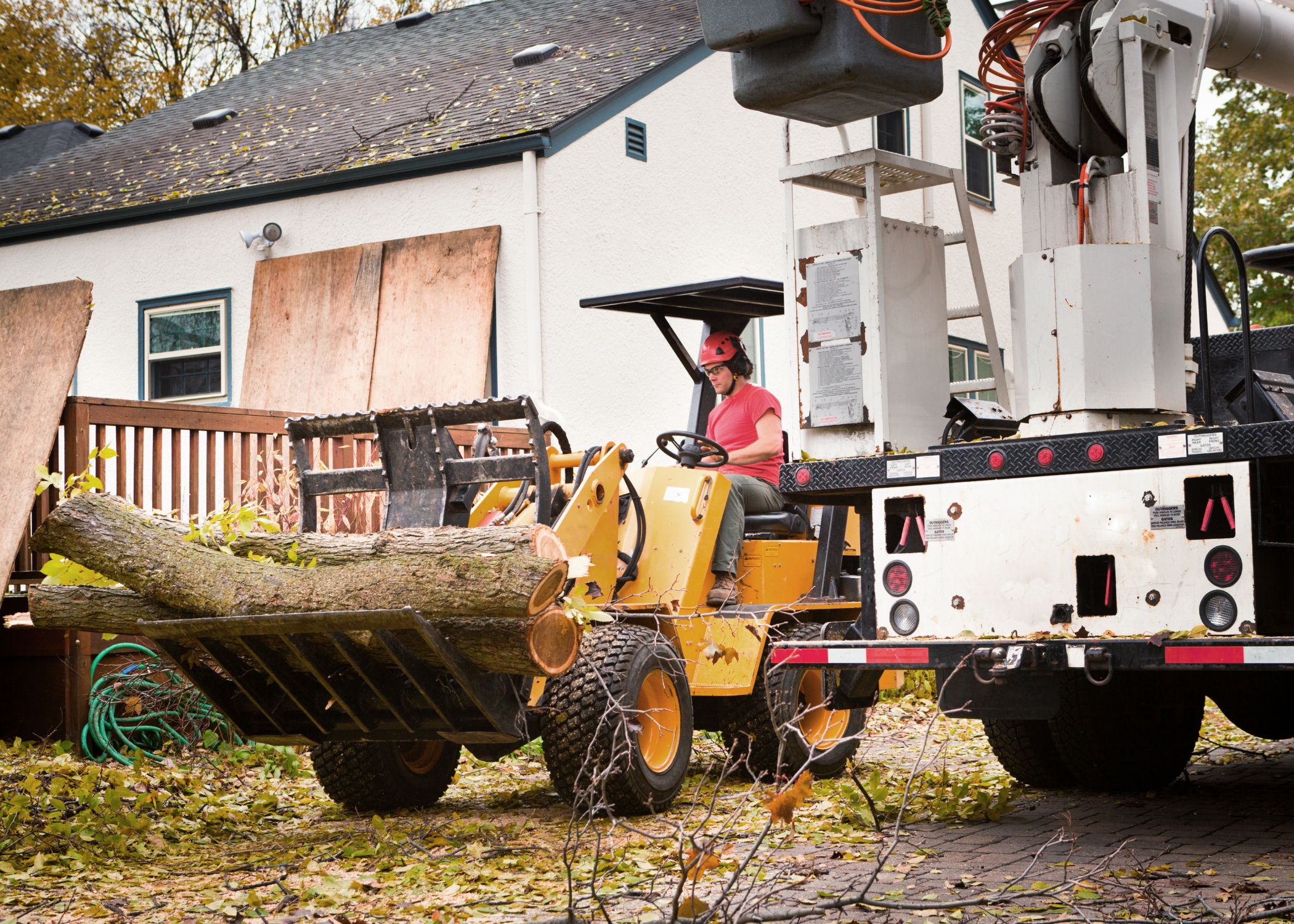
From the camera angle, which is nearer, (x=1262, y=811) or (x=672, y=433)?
(x=1262, y=811)

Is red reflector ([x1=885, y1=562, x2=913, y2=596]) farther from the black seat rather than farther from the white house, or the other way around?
the white house

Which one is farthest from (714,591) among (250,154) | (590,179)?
(250,154)

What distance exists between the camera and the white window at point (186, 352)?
51.8 ft

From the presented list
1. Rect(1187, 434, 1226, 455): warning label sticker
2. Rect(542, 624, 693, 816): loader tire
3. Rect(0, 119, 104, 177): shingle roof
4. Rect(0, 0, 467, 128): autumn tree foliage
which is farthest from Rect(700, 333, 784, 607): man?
Rect(0, 0, 467, 128): autumn tree foliage

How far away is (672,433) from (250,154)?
10190 mm

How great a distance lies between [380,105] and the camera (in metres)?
16.9

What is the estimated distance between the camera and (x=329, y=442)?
10961mm

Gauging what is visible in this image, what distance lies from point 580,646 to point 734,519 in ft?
5.43

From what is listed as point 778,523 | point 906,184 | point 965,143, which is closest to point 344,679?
point 778,523

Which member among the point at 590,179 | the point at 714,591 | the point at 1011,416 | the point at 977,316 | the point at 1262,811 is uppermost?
the point at 590,179

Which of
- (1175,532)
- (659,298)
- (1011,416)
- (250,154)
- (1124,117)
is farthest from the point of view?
(250,154)

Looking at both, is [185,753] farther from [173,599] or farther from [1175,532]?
[1175,532]

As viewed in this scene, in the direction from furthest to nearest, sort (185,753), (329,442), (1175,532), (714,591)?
(329,442), (185,753), (714,591), (1175,532)

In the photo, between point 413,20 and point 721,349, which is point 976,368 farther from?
point 413,20
